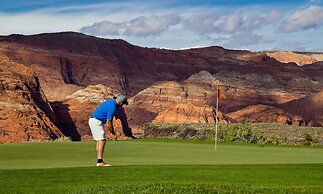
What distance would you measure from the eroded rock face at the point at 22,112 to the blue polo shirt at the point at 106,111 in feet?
169

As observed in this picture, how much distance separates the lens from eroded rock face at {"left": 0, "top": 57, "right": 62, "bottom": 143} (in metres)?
68.1

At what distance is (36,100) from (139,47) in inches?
3681

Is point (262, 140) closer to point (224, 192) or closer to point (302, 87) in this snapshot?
point (224, 192)

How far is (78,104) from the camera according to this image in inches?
3433

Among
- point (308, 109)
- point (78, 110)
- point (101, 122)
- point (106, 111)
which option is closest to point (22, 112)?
point (78, 110)

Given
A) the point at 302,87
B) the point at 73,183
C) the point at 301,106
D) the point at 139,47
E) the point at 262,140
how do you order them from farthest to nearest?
the point at 139,47 < the point at 302,87 < the point at 301,106 < the point at 262,140 < the point at 73,183

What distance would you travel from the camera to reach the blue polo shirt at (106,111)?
16.3 meters

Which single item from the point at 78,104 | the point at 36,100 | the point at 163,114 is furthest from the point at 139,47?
the point at 36,100

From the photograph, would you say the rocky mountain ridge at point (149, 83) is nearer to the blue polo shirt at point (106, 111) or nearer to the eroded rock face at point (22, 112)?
the eroded rock face at point (22, 112)

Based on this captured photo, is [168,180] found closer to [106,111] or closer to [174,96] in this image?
[106,111]

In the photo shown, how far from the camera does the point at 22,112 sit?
228 feet

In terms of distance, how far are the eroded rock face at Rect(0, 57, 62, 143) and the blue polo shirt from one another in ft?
169

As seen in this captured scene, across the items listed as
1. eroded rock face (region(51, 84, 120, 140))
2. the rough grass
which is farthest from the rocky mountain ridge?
the rough grass

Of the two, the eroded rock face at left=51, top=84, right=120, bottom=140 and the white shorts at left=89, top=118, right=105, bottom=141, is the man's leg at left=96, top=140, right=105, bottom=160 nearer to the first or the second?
the white shorts at left=89, top=118, right=105, bottom=141
